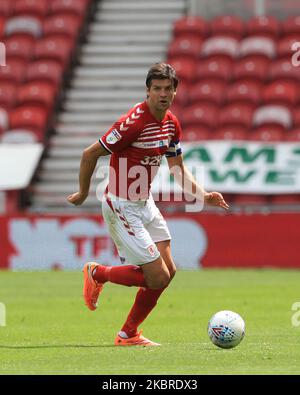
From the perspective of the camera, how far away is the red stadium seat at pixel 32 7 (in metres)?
25.2

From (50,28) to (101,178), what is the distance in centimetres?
519

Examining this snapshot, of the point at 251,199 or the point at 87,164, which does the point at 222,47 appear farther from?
the point at 87,164

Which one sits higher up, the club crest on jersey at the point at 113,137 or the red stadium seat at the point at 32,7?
the club crest on jersey at the point at 113,137

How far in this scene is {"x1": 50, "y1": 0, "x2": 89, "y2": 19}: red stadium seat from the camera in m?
25.2

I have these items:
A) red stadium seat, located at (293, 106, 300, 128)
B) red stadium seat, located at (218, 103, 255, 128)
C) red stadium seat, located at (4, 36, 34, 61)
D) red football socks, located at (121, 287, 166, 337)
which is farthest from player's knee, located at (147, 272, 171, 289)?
red stadium seat, located at (4, 36, 34, 61)

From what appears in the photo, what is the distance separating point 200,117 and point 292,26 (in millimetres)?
3291

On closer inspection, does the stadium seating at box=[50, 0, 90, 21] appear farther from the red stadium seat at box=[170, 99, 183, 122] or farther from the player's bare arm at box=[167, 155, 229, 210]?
the player's bare arm at box=[167, 155, 229, 210]

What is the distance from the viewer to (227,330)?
884 cm

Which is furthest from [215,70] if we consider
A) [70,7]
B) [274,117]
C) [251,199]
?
[70,7]

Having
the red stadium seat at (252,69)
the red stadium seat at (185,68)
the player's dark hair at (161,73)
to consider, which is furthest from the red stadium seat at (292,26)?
the player's dark hair at (161,73)

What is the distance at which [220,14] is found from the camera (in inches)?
961

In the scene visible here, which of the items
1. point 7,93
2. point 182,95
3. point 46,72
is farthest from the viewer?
point 46,72

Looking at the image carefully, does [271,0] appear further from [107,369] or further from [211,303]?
[107,369]

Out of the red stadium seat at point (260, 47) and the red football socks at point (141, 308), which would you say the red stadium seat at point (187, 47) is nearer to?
the red stadium seat at point (260, 47)
